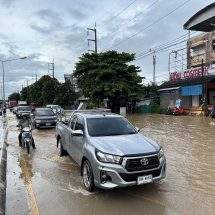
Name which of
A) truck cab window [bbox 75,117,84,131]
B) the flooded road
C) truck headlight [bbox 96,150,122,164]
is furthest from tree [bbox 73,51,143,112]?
truck headlight [bbox 96,150,122,164]

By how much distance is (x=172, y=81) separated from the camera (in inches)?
1750

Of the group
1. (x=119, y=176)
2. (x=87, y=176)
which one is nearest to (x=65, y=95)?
(x=87, y=176)

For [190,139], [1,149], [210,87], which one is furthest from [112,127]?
[210,87]

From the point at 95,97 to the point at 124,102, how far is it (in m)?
4.72

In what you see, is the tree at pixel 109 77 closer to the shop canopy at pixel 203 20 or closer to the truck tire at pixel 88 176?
the shop canopy at pixel 203 20

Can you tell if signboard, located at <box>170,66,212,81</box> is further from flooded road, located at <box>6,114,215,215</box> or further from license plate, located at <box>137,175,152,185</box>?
license plate, located at <box>137,175,152,185</box>

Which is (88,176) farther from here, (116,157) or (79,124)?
(79,124)

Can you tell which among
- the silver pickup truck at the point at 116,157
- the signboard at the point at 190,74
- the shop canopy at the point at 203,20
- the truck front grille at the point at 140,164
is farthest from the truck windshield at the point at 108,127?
the signboard at the point at 190,74

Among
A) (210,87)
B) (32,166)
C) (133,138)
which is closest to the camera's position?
(133,138)

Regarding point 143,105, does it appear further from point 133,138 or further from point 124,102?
point 133,138

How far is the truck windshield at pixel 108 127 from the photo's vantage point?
9008 millimetres

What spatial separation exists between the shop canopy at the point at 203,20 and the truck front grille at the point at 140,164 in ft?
64.2

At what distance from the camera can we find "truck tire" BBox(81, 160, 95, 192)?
7831mm

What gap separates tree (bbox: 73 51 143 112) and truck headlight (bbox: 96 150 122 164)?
32930 mm
